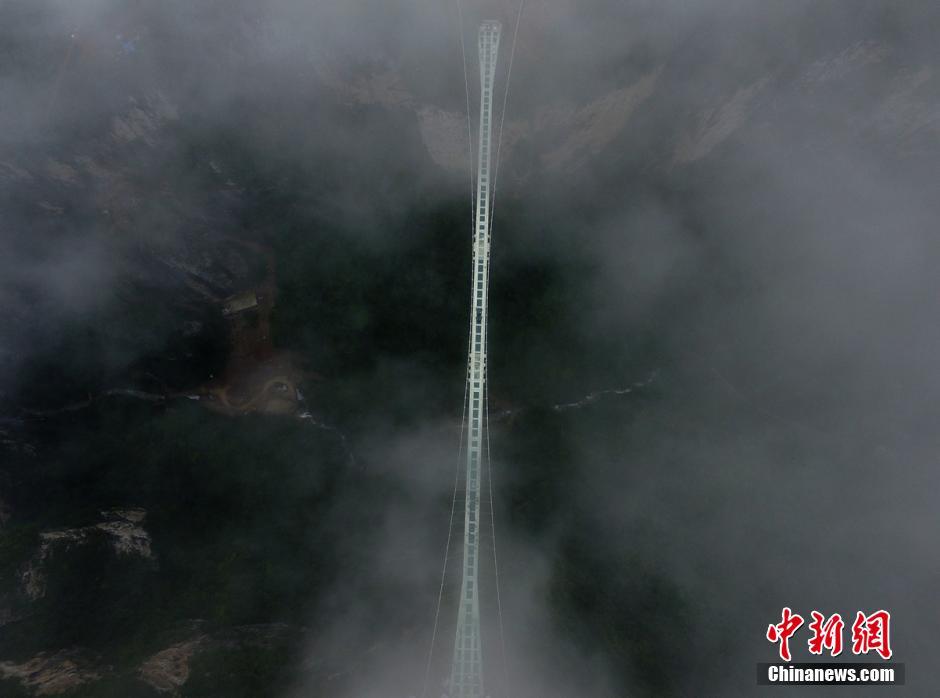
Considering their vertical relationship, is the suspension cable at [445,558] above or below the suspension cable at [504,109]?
below

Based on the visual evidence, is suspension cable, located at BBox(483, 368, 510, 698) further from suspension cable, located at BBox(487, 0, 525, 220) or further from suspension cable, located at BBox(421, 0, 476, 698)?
suspension cable, located at BBox(487, 0, 525, 220)

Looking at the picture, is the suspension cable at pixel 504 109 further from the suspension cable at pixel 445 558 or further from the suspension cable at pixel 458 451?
the suspension cable at pixel 445 558

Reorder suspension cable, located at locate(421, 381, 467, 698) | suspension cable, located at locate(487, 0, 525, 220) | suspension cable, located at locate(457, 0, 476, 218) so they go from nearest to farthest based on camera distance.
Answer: suspension cable, located at locate(421, 381, 467, 698) < suspension cable, located at locate(487, 0, 525, 220) < suspension cable, located at locate(457, 0, 476, 218)

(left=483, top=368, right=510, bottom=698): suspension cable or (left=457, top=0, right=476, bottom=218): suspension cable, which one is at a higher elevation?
(left=457, top=0, right=476, bottom=218): suspension cable

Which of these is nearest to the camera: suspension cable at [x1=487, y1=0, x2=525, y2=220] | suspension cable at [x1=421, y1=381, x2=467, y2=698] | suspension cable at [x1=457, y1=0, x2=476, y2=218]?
suspension cable at [x1=421, y1=381, x2=467, y2=698]

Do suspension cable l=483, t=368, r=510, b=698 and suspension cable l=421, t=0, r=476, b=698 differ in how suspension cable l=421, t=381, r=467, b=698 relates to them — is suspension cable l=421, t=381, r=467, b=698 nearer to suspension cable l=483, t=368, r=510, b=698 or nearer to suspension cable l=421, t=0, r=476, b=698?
suspension cable l=421, t=0, r=476, b=698

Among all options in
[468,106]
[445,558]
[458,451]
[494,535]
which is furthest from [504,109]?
[445,558]

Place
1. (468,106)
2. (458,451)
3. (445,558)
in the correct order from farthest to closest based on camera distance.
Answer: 1. (458,451)
2. (468,106)
3. (445,558)

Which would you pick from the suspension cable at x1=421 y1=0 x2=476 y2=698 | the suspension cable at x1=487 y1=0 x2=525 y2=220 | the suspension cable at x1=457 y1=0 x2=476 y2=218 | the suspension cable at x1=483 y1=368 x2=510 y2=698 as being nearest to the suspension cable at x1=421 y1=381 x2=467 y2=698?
the suspension cable at x1=421 y1=0 x2=476 y2=698

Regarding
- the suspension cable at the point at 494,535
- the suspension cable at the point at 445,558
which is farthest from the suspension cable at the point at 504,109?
the suspension cable at the point at 445,558

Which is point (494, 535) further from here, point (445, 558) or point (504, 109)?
point (504, 109)

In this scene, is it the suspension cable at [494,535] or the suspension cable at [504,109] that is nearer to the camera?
the suspension cable at [494,535]

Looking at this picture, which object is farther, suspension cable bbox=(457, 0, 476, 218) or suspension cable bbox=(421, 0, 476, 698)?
suspension cable bbox=(457, 0, 476, 218)

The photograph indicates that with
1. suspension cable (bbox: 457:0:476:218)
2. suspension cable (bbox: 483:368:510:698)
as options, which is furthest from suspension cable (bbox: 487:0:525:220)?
suspension cable (bbox: 483:368:510:698)
